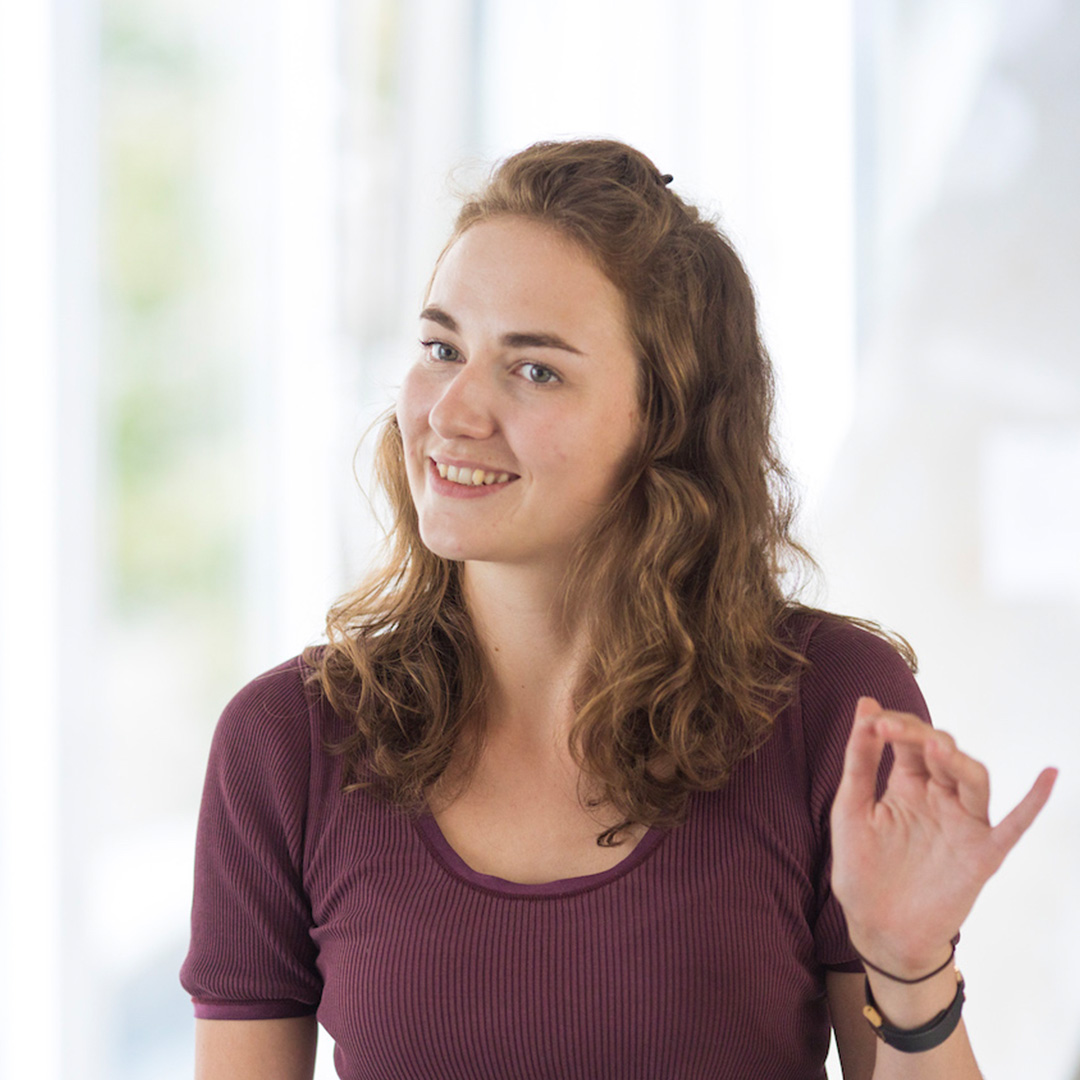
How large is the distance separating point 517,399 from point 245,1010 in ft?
2.47

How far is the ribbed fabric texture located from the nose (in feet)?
1.24

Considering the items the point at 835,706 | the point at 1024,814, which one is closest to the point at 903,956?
the point at 1024,814

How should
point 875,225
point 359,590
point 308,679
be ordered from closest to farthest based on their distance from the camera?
point 308,679 → point 359,590 → point 875,225

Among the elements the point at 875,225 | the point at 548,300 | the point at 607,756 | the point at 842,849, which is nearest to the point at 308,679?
the point at 607,756

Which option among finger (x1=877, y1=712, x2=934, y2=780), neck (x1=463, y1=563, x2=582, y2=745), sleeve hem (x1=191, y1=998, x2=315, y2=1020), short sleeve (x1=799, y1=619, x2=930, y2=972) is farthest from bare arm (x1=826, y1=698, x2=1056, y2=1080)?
sleeve hem (x1=191, y1=998, x2=315, y2=1020)

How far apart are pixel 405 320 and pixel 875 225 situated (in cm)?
119

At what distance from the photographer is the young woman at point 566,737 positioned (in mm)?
1298

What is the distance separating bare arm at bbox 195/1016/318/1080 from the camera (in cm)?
144

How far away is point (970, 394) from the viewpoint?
2.87m

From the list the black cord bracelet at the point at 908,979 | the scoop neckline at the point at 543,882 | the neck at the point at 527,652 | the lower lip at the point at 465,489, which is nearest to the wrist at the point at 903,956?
the black cord bracelet at the point at 908,979

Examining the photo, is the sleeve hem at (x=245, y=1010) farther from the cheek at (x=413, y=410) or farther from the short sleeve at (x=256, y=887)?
the cheek at (x=413, y=410)

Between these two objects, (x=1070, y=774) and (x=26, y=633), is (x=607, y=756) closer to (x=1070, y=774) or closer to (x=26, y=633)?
(x=26, y=633)

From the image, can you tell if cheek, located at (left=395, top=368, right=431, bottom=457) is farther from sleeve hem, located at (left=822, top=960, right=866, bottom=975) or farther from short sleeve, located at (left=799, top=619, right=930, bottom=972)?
sleeve hem, located at (left=822, top=960, right=866, bottom=975)

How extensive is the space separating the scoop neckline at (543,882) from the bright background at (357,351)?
104cm
